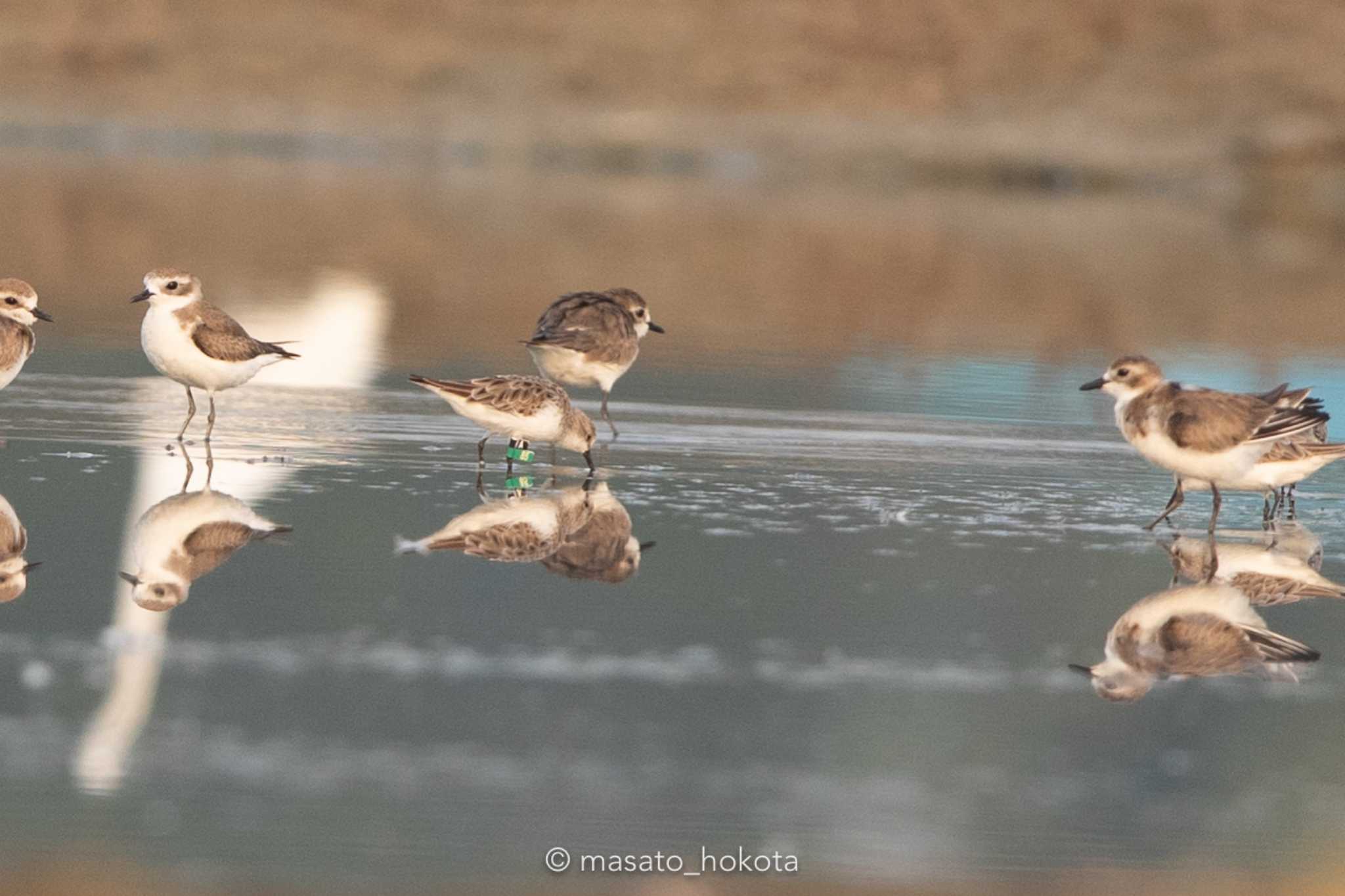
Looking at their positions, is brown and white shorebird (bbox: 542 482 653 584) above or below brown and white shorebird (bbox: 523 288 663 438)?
below

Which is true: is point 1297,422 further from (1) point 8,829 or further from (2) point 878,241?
(2) point 878,241

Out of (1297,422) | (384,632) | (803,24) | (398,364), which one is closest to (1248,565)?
(1297,422)

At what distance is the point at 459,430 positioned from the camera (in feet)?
46.0

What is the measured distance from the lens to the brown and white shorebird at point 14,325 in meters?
12.3

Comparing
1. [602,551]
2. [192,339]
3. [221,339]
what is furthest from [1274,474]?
[192,339]

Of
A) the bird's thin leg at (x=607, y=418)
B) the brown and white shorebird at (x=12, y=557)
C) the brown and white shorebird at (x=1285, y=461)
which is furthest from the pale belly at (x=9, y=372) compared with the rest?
the brown and white shorebird at (x=1285, y=461)

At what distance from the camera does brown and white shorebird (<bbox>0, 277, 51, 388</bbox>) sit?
1234 cm

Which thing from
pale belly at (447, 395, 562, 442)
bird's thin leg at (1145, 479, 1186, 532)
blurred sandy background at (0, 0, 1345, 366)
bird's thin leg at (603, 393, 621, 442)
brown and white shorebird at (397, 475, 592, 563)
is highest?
blurred sandy background at (0, 0, 1345, 366)

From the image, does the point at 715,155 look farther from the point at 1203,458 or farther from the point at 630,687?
the point at 630,687

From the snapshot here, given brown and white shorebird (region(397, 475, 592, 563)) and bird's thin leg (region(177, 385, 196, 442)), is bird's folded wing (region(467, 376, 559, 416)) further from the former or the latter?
bird's thin leg (region(177, 385, 196, 442))

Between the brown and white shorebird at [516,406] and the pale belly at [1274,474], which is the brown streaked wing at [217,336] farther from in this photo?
the pale belly at [1274,474]

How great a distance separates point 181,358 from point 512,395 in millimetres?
1914

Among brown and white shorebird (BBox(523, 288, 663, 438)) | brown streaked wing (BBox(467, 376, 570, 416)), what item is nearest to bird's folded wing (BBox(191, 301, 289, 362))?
brown streaked wing (BBox(467, 376, 570, 416))

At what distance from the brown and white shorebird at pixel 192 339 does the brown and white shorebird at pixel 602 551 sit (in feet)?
8.23
